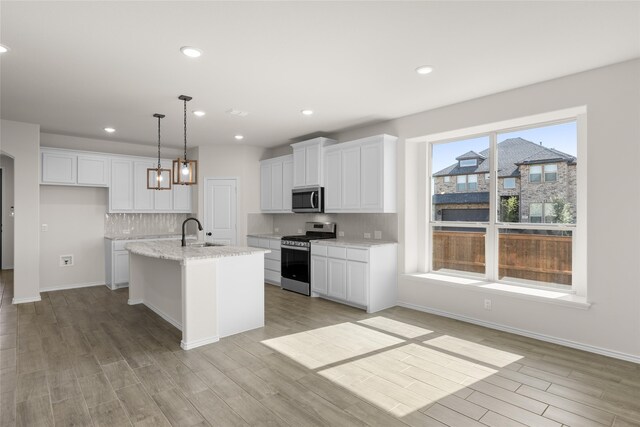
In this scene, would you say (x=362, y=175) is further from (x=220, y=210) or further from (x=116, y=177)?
(x=116, y=177)

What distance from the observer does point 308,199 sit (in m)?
5.89

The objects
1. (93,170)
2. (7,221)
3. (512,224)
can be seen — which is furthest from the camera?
(7,221)

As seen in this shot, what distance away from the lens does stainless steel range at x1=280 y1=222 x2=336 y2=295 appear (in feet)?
18.5

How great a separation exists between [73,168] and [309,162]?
3941mm

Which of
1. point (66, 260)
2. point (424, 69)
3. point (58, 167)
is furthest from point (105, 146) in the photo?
point (424, 69)

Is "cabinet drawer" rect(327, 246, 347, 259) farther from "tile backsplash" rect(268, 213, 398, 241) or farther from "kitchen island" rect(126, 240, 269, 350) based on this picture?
"kitchen island" rect(126, 240, 269, 350)

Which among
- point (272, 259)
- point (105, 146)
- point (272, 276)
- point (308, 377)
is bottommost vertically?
point (308, 377)

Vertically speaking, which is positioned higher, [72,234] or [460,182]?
[460,182]

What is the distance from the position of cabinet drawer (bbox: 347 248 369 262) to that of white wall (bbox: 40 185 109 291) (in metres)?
4.62

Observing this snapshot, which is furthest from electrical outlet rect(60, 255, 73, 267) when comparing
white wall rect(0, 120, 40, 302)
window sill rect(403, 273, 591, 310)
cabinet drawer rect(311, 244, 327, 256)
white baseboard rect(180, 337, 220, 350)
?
window sill rect(403, 273, 591, 310)

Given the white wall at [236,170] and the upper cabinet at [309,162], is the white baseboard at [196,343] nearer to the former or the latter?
the upper cabinet at [309,162]

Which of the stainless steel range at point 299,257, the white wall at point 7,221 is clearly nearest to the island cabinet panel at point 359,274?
the stainless steel range at point 299,257

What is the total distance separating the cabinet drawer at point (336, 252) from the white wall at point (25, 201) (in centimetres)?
428

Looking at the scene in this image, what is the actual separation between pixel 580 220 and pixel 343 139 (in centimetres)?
344
